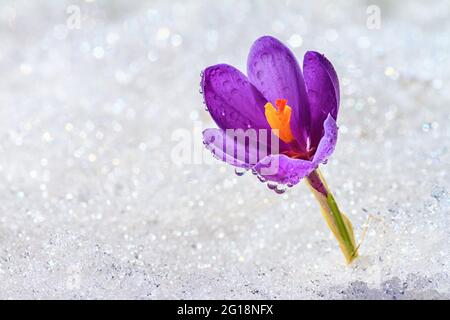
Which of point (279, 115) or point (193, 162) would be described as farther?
point (193, 162)

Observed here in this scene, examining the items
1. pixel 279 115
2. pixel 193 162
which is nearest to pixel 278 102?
pixel 279 115

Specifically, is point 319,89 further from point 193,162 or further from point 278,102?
point 193,162

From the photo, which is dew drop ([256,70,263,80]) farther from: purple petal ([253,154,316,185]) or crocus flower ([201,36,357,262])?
purple petal ([253,154,316,185])

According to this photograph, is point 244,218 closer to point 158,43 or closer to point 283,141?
point 283,141

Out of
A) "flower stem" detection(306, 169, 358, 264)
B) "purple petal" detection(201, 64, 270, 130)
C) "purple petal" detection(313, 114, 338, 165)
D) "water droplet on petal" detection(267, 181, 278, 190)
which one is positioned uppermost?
"purple petal" detection(201, 64, 270, 130)

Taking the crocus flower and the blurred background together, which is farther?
the blurred background

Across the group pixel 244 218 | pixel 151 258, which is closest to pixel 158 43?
pixel 244 218

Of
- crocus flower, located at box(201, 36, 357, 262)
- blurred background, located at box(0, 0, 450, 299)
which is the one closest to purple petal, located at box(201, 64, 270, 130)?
crocus flower, located at box(201, 36, 357, 262)
